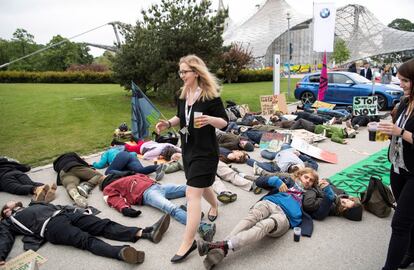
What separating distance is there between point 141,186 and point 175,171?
1.55 metres

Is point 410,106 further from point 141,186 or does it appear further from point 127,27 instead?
point 127,27

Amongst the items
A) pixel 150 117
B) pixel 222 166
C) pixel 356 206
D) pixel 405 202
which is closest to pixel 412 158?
pixel 405 202

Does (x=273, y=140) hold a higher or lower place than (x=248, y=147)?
higher

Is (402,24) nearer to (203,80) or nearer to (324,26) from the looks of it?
(324,26)

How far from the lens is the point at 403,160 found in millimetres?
2594

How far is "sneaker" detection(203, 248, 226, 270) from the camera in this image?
9.96 feet

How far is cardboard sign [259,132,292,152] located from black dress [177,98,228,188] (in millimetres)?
4312

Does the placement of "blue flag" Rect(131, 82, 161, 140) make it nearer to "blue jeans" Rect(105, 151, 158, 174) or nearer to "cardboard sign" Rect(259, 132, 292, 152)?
"blue jeans" Rect(105, 151, 158, 174)

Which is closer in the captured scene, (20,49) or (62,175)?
(62,175)

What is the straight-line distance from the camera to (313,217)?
4.14 m

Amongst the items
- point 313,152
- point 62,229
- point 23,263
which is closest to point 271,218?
point 62,229

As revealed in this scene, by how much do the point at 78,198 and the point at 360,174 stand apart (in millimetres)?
5104

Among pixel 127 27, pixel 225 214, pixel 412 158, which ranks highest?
pixel 127 27

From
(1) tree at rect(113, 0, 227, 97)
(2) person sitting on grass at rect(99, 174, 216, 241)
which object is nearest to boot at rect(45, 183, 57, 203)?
(2) person sitting on grass at rect(99, 174, 216, 241)
